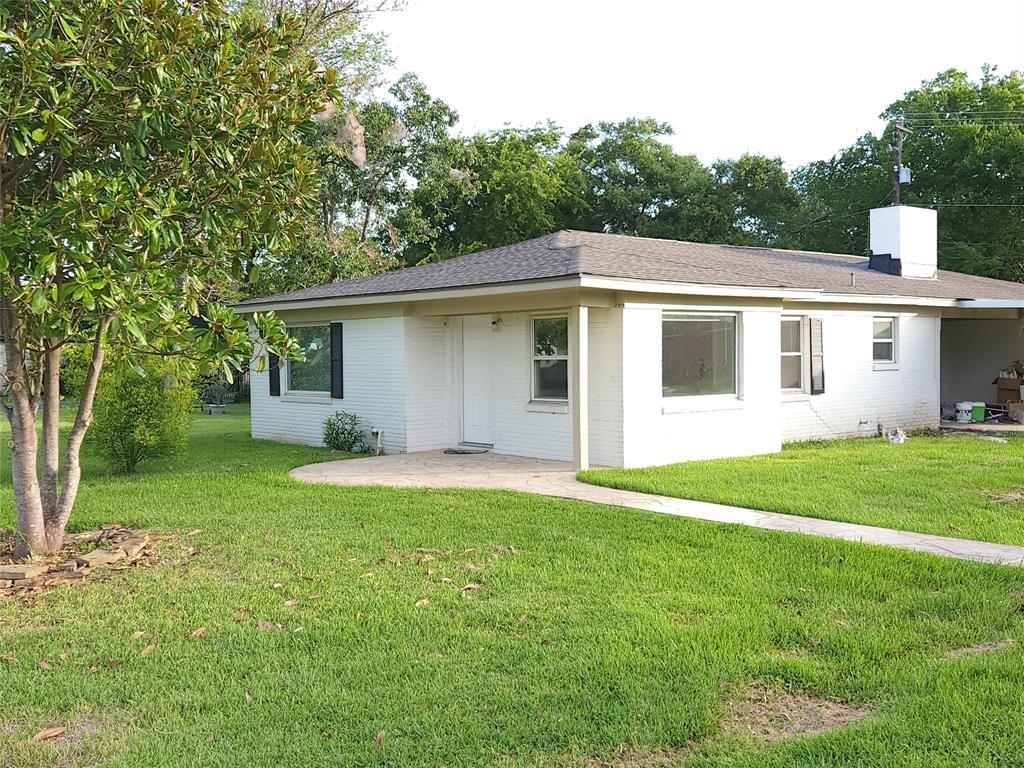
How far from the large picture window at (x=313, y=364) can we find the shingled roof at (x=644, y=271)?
68 cm

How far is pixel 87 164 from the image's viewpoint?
22.3 ft

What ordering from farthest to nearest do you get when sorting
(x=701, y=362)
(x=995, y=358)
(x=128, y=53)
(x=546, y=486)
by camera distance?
(x=995, y=358), (x=701, y=362), (x=546, y=486), (x=128, y=53)

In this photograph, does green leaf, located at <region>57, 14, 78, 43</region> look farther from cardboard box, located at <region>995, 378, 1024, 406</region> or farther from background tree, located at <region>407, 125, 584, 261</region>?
background tree, located at <region>407, 125, 584, 261</region>

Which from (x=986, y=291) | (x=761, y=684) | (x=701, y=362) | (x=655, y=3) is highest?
(x=655, y=3)

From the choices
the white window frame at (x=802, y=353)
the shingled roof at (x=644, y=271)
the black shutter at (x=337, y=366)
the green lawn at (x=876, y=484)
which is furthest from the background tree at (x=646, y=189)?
the green lawn at (x=876, y=484)

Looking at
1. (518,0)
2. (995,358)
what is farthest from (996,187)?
(518,0)

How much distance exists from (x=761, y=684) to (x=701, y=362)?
8.59 meters

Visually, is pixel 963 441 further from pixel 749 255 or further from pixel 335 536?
pixel 335 536

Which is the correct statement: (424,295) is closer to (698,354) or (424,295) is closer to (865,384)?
(698,354)

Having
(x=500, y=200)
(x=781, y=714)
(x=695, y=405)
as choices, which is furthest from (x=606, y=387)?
(x=500, y=200)

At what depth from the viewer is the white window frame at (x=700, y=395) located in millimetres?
12047

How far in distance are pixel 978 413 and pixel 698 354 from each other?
8571mm

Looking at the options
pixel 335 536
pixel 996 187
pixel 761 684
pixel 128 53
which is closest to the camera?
pixel 761 684

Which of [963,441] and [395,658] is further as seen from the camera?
[963,441]
